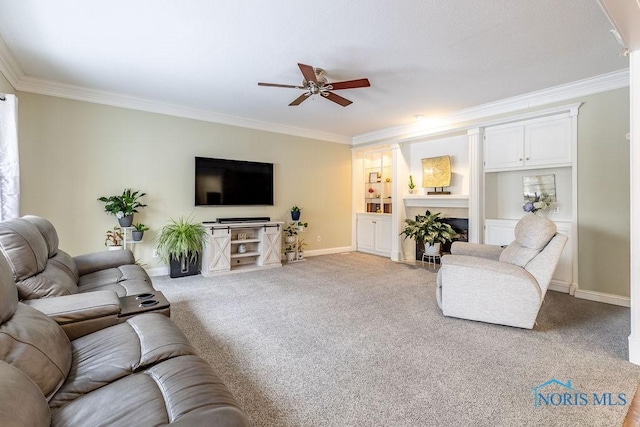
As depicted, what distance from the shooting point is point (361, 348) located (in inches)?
91.8

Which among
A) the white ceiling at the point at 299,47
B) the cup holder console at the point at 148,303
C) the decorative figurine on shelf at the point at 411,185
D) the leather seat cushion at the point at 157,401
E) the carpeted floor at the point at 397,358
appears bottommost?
the carpeted floor at the point at 397,358

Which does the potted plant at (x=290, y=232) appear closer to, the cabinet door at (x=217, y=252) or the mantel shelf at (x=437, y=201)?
the cabinet door at (x=217, y=252)

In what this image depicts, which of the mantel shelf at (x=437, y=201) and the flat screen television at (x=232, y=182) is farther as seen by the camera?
the mantel shelf at (x=437, y=201)

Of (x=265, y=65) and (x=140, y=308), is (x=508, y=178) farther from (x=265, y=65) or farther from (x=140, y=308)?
(x=140, y=308)

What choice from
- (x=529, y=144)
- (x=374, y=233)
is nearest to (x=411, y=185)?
(x=374, y=233)

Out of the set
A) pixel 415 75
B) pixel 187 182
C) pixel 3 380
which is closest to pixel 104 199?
pixel 187 182

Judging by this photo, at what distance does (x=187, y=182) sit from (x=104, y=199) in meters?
1.12

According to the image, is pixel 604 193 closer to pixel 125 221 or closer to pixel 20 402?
pixel 20 402

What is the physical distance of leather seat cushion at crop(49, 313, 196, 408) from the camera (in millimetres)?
1177

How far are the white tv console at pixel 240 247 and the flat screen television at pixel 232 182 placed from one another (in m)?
0.47

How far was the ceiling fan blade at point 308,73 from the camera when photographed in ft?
9.00

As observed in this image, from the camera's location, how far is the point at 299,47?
109 inches

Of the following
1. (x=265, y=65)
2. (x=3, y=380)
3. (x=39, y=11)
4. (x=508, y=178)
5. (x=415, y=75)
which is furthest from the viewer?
(x=508, y=178)

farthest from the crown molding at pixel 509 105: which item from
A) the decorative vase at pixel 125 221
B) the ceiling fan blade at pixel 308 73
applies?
the decorative vase at pixel 125 221
